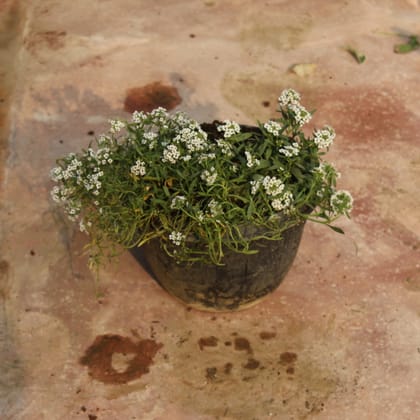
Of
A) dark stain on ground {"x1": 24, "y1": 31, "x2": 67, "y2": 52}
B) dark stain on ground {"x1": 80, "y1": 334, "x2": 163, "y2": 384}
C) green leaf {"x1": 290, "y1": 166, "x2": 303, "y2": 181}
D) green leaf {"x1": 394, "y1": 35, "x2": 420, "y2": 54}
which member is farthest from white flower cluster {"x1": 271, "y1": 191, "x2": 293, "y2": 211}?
dark stain on ground {"x1": 24, "y1": 31, "x2": 67, "y2": 52}

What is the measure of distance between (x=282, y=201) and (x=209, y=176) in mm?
378

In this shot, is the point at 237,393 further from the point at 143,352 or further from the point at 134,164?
the point at 134,164

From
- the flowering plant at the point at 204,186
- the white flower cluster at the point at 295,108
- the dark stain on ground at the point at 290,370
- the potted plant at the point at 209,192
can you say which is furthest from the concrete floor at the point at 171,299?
the white flower cluster at the point at 295,108

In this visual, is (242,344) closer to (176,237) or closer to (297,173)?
(176,237)

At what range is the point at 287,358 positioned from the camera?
357cm

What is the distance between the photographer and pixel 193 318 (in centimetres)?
377

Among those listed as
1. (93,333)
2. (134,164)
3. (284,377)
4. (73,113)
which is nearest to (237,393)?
(284,377)

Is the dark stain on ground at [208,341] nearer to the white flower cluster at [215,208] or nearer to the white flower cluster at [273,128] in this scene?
the white flower cluster at [215,208]

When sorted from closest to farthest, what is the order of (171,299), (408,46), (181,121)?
(181,121) → (171,299) → (408,46)

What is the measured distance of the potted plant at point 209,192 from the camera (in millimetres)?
3098

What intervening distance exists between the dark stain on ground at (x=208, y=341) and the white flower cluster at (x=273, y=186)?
1.07 meters

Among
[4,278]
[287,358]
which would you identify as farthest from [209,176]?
[4,278]

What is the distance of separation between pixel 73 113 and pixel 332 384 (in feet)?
9.83

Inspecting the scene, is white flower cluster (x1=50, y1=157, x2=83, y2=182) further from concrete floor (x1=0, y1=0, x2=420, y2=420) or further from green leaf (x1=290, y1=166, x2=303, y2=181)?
green leaf (x1=290, y1=166, x2=303, y2=181)
